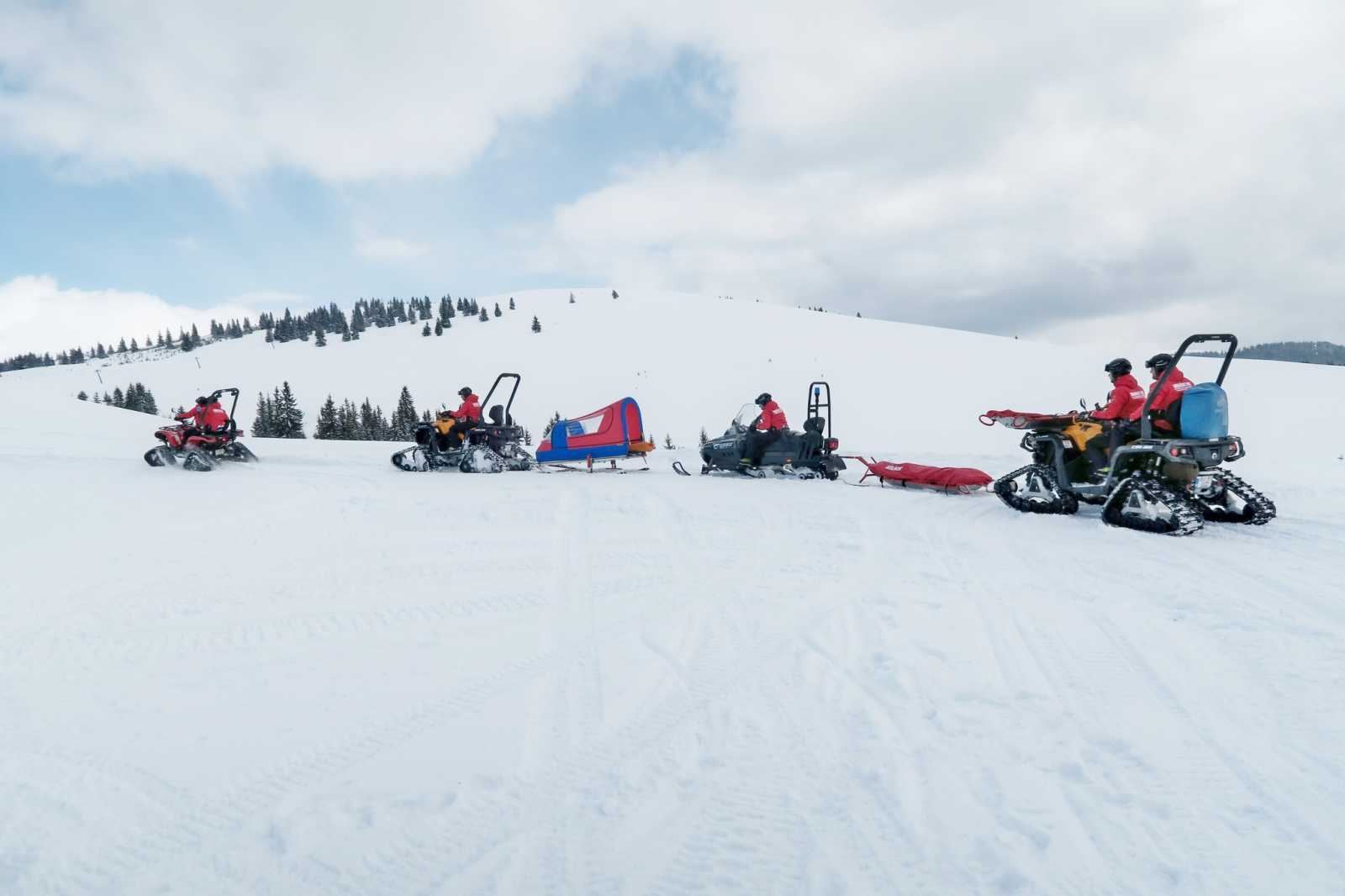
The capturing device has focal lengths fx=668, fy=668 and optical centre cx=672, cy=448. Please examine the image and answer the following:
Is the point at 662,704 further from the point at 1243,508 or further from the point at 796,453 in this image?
the point at 796,453

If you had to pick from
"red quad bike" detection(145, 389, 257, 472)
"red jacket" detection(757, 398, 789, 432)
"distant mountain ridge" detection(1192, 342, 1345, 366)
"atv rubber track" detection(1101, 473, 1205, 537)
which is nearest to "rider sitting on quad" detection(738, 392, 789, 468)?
"red jacket" detection(757, 398, 789, 432)

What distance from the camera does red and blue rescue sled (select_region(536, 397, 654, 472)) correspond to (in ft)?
47.0

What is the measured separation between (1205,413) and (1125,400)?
0.84m

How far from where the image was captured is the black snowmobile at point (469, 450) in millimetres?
13867

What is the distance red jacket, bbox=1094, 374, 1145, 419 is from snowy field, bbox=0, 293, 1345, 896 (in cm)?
133

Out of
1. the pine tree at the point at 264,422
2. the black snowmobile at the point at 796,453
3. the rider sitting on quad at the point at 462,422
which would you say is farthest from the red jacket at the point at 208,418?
the pine tree at the point at 264,422

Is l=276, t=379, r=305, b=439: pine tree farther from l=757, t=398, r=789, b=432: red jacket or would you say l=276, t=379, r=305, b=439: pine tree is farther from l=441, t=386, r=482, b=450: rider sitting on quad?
l=757, t=398, r=789, b=432: red jacket

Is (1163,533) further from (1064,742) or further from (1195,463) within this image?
(1064,742)

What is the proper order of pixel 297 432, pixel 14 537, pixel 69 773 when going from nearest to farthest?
1. pixel 69 773
2. pixel 14 537
3. pixel 297 432

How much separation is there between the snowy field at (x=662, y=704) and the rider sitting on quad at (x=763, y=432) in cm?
580

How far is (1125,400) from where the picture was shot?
805cm

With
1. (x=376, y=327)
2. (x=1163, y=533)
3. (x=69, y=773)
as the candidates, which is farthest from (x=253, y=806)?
(x=376, y=327)

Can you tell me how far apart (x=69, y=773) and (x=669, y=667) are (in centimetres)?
273

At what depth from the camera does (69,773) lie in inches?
112
